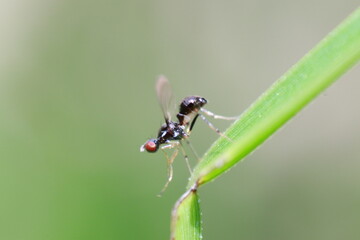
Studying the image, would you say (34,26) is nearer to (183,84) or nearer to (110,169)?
(183,84)

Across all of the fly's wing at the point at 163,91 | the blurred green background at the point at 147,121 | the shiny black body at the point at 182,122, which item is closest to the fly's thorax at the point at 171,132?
the shiny black body at the point at 182,122

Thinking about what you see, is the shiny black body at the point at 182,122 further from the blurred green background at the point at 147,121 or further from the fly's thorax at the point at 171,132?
the blurred green background at the point at 147,121

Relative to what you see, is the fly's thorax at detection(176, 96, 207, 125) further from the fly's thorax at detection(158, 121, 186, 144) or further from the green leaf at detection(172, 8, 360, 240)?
the green leaf at detection(172, 8, 360, 240)

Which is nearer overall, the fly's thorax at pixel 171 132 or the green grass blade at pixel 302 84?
the green grass blade at pixel 302 84

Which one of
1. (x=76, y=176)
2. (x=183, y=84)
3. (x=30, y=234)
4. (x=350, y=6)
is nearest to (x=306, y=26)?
(x=350, y=6)

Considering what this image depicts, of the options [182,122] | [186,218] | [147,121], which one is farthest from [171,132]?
[186,218]

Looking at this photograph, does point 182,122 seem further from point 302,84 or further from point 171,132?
point 302,84

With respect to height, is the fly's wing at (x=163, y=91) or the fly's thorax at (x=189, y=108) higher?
the fly's thorax at (x=189, y=108)

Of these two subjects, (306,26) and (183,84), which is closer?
(183,84)
